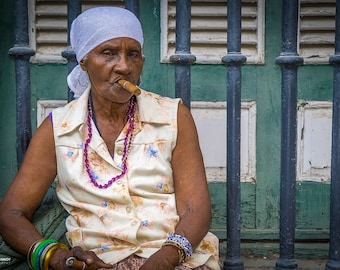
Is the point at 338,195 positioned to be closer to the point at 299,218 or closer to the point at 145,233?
the point at 145,233

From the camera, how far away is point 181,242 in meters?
2.67

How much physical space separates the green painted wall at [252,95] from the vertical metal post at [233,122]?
157 centimetres

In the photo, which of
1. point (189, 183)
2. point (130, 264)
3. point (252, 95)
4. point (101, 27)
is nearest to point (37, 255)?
point (130, 264)

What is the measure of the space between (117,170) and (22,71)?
58cm

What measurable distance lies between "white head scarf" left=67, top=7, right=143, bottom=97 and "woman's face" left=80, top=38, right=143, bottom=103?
22 mm

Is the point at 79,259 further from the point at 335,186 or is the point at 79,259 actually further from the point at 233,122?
the point at 335,186

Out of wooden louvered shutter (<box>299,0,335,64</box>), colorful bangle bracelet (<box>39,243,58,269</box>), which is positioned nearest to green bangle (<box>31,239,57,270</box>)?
colorful bangle bracelet (<box>39,243,58,269</box>)

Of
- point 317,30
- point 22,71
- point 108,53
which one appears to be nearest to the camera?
point 108,53

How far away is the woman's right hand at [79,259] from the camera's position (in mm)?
2555

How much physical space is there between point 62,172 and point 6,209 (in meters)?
0.27

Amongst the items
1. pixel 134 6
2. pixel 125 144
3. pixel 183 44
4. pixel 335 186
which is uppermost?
pixel 134 6

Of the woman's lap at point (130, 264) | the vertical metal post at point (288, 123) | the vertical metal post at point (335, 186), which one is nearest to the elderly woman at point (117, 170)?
the woman's lap at point (130, 264)

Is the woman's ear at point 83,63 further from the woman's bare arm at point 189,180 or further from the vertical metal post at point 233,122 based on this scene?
the vertical metal post at point 233,122

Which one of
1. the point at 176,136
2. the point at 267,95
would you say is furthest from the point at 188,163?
the point at 267,95
